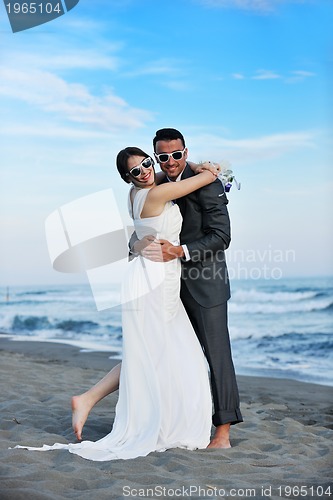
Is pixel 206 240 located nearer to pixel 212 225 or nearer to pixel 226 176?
pixel 212 225

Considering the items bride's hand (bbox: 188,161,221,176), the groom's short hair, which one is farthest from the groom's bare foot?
the groom's short hair

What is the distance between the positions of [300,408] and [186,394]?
2.58 meters

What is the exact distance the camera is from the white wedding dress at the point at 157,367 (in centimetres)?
418

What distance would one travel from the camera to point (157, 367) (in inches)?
168

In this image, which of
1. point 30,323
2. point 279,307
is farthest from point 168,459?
point 279,307

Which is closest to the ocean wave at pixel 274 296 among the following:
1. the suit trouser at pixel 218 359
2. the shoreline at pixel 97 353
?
the shoreline at pixel 97 353

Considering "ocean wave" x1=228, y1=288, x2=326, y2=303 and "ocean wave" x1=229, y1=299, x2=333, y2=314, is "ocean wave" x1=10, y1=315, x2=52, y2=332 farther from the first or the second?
"ocean wave" x1=228, y1=288, x2=326, y2=303

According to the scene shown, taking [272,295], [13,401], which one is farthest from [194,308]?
[272,295]

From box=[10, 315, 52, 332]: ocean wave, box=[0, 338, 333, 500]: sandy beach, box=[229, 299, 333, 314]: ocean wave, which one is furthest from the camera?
box=[229, 299, 333, 314]: ocean wave

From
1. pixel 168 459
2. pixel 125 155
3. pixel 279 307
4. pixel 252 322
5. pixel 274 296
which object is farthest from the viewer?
pixel 274 296

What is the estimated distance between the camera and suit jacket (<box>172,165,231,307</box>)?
4.38 metres

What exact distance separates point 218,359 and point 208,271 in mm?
555

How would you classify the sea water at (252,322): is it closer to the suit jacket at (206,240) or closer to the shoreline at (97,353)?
the shoreline at (97,353)

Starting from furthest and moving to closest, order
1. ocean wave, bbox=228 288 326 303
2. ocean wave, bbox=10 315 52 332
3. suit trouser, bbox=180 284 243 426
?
ocean wave, bbox=228 288 326 303 → ocean wave, bbox=10 315 52 332 → suit trouser, bbox=180 284 243 426
